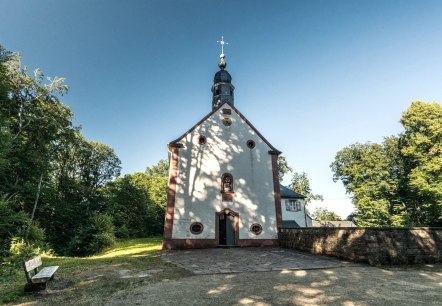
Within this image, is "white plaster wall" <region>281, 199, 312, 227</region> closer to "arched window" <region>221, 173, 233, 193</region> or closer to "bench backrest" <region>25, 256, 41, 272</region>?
"arched window" <region>221, 173, 233, 193</region>

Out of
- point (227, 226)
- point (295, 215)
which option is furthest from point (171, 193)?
point (295, 215)

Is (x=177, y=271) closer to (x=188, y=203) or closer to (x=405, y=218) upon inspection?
(x=188, y=203)

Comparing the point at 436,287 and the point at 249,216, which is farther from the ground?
the point at 249,216

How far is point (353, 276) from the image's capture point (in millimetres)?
7102

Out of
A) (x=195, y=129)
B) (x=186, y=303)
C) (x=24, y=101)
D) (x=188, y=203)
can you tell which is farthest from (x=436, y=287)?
(x=24, y=101)

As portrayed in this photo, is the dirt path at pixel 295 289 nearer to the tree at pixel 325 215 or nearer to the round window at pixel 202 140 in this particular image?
the round window at pixel 202 140

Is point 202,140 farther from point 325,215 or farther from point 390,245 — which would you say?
A: point 325,215

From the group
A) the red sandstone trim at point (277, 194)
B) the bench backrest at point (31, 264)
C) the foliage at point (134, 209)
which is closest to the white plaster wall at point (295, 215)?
the red sandstone trim at point (277, 194)

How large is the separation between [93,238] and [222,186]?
1328 cm

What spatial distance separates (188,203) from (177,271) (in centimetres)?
835

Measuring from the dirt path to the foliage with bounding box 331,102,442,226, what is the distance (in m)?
22.7

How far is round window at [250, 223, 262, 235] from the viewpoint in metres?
17.0

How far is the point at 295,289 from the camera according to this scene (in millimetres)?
5746

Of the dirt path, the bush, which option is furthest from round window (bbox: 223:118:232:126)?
the bush
